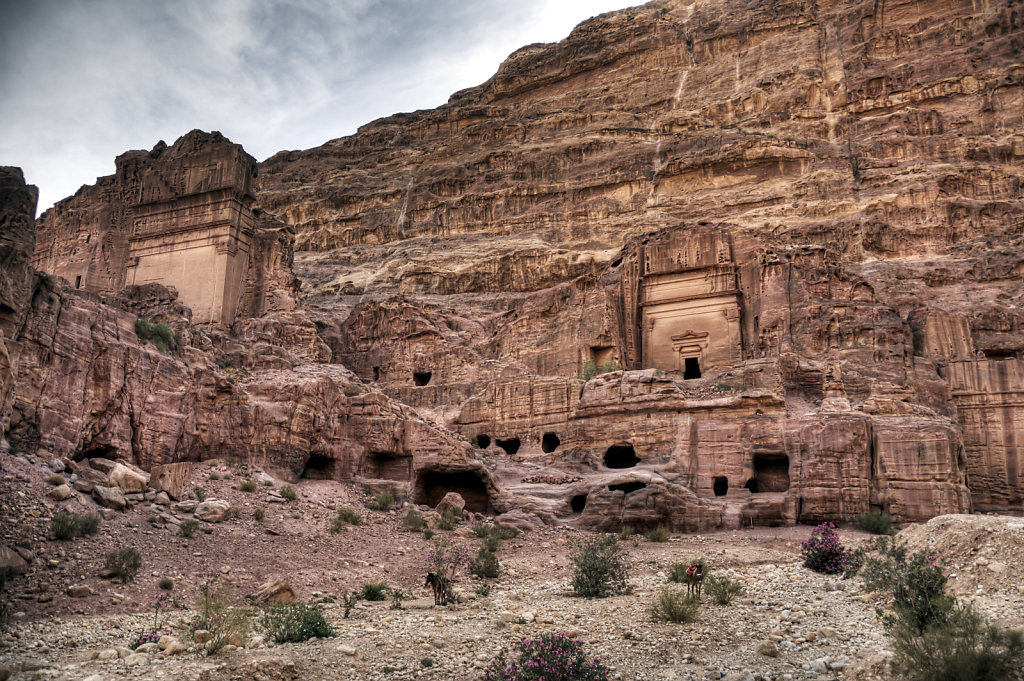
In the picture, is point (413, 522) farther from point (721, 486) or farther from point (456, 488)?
point (721, 486)

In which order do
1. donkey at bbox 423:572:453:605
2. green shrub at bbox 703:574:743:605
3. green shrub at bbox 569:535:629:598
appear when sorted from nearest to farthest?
1. green shrub at bbox 703:574:743:605
2. donkey at bbox 423:572:453:605
3. green shrub at bbox 569:535:629:598

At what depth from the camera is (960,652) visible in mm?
8547

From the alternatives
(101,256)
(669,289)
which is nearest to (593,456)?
(669,289)

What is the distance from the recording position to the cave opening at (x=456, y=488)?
24.0 meters

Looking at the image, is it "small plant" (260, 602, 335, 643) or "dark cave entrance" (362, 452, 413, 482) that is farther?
"dark cave entrance" (362, 452, 413, 482)

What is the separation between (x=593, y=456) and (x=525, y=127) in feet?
183

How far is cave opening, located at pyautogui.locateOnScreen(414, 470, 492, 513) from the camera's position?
78.7ft

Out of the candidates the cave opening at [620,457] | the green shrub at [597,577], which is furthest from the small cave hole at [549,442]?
the green shrub at [597,577]

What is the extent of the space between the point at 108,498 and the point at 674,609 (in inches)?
393

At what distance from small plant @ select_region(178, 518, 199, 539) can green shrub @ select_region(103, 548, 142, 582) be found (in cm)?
187

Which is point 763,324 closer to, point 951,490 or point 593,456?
point 593,456

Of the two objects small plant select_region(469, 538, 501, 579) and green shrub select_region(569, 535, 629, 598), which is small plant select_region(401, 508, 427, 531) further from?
green shrub select_region(569, 535, 629, 598)

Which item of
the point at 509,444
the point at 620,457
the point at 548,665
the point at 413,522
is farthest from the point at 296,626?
the point at 509,444

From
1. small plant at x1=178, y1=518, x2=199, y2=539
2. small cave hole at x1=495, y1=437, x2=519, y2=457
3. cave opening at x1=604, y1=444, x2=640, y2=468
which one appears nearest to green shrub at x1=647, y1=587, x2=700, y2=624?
small plant at x1=178, y1=518, x2=199, y2=539
